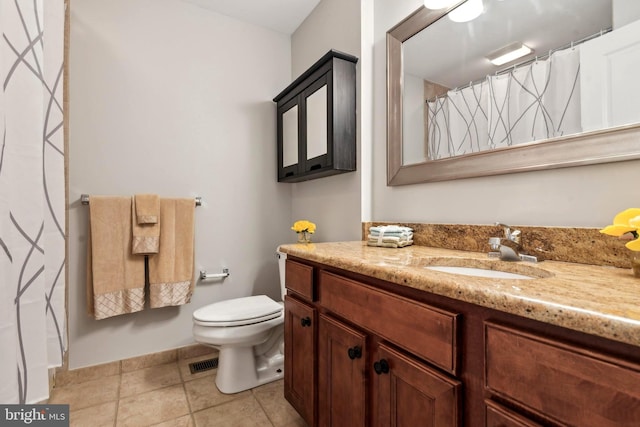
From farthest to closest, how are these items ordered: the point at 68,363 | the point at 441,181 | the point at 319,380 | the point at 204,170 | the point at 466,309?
1. the point at 204,170
2. the point at 68,363
3. the point at 441,181
4. the point at 319,380
5. the point at 466,309

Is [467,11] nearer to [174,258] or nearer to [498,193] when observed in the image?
[498,193]

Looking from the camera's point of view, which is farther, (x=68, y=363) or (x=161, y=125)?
(x=161, y=125)

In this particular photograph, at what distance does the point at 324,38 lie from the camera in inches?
79.4

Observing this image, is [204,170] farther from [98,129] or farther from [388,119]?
[388,119]

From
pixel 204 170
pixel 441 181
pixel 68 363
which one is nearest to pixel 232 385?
pixel 68 363

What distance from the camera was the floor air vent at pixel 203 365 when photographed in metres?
1.90

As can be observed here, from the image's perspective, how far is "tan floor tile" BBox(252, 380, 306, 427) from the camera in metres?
1.42

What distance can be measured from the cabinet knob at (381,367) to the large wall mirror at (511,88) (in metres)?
0.81

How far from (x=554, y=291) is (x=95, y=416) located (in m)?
2.01

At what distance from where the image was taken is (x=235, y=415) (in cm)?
147

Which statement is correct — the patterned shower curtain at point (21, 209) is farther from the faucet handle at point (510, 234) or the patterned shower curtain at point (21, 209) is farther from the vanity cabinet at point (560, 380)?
the faucet handle at point (510, 234)

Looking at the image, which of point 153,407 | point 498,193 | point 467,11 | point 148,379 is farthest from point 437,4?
point 148,379

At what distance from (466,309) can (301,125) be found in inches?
64.9

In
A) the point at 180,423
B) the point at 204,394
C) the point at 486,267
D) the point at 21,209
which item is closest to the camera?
the point at 21,209
